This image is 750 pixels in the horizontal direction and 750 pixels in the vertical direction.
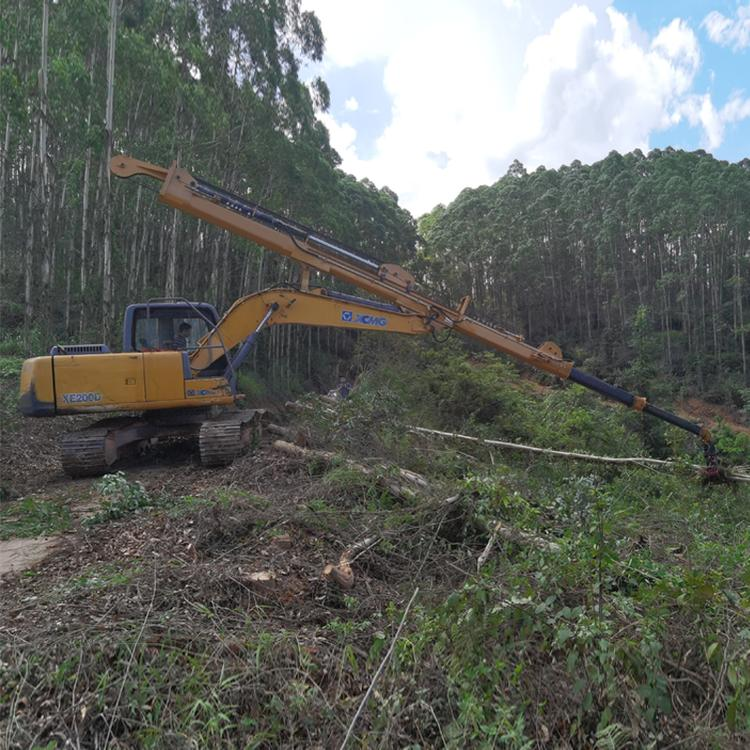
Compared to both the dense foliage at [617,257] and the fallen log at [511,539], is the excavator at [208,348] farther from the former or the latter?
the dense foliage at [617,257]

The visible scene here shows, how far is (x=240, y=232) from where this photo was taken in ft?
27.6

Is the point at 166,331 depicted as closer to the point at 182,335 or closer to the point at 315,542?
the point at 182,335

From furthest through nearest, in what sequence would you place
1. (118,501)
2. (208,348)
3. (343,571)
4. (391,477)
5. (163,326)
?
(163,326), (208,348), (391,477), (118,501), (343,571)

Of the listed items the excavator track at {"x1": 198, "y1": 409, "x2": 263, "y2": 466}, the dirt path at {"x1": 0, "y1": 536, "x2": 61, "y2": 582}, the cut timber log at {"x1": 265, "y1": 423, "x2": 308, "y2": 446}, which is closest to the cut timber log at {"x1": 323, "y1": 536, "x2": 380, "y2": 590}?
the dirt path at {"x1": 0, "y1": 536, "x2": 61, "y2": 582}

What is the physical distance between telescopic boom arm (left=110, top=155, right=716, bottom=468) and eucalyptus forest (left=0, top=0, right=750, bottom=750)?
1.94ft

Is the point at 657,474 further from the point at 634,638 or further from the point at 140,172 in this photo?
the point at 140,172

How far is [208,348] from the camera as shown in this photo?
8.07m

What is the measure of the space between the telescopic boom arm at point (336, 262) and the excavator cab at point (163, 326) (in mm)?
1444

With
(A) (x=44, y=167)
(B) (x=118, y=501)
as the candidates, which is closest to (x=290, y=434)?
(B) (x=118, y=501)

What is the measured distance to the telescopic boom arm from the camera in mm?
8070

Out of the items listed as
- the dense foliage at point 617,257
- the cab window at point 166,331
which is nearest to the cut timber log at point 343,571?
the cab window at point 166,331

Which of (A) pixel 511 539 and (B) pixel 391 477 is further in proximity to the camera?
(B) pixel 391 477

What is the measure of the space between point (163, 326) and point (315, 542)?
569cm

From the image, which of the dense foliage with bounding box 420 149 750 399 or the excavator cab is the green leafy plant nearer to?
the excavator cab
